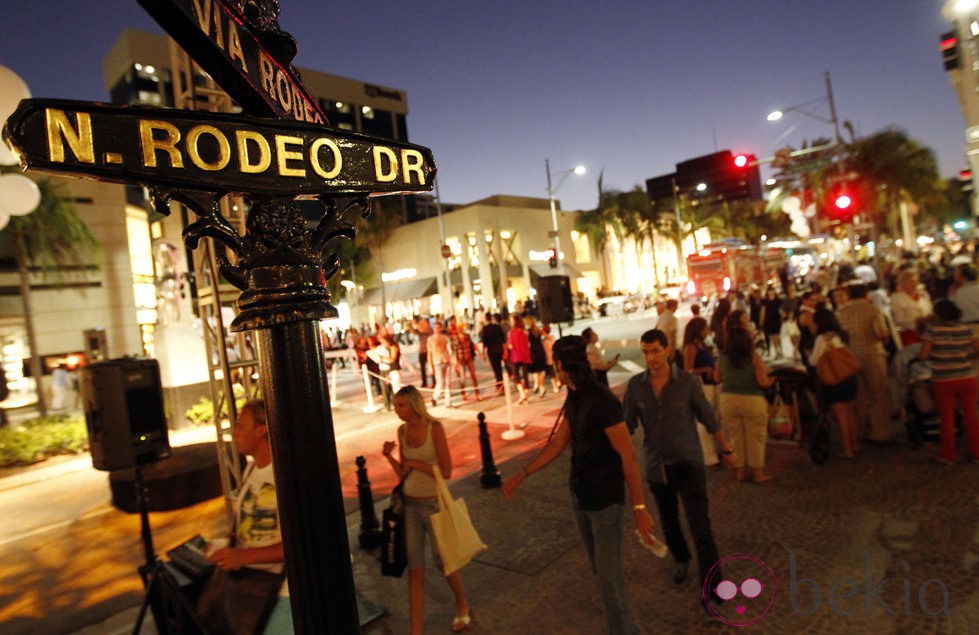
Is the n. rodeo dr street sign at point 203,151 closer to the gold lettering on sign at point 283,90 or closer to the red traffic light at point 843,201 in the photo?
the gold lettering on sign at point 283,90

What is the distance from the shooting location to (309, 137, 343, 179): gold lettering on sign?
185 cm

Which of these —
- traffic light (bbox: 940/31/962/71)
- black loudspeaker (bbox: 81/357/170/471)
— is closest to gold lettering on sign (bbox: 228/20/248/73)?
black loudspeaker (bbox: 81/357/170/471)

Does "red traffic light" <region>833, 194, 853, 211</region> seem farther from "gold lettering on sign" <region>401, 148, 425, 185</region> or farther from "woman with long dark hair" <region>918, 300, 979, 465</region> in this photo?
"gold lettering on sign" <region>401, 148, 425, 185</region>

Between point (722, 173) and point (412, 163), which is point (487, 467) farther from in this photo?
point (722, 173)

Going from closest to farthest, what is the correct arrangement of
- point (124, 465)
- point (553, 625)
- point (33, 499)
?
point (553, 625), point (124, 465), point (33, 499)

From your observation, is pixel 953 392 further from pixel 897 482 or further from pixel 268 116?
pixel 268 116

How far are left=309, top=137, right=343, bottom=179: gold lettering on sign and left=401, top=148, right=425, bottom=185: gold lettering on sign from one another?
270 millimetres

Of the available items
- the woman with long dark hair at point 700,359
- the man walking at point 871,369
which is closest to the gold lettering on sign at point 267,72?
the woman with long dark hair at point 700,359

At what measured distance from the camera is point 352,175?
1940mm

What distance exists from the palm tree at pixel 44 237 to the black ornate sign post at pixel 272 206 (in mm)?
18646

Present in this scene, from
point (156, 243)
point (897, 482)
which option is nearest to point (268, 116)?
point (897, 482)

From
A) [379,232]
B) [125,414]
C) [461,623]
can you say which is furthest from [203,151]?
[379,232]

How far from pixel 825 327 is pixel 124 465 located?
761cm

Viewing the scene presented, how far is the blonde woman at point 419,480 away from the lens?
3801mm
